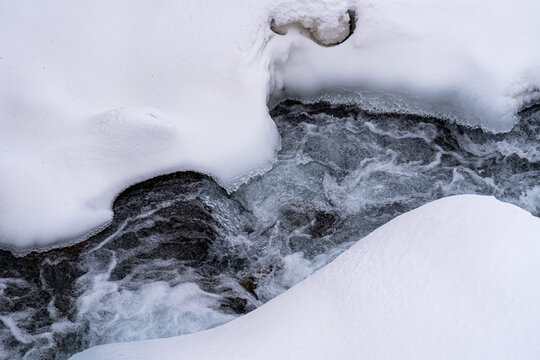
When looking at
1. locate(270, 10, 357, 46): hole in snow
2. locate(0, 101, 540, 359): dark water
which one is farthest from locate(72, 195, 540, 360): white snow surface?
locate(270, 10, 357, 46): hole in snow

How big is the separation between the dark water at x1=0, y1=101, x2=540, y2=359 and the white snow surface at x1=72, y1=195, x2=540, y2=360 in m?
0.48

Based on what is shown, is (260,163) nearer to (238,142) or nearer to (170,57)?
(238,142)

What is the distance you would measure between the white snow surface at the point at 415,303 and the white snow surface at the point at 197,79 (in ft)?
3.15

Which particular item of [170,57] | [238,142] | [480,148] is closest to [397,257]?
[238,142]

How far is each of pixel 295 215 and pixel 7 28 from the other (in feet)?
6.08

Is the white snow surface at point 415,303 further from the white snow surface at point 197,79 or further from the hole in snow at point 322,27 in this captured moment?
the hole in snow at point 322,27

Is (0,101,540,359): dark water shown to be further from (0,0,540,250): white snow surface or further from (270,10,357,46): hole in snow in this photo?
(270,10,357,46): hole in snow

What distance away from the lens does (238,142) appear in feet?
10.3

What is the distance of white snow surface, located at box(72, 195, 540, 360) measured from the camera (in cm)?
199

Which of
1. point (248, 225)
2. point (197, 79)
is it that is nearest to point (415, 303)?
point (248, 225)

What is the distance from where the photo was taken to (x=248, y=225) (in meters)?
3.17

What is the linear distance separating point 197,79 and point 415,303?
1.74m

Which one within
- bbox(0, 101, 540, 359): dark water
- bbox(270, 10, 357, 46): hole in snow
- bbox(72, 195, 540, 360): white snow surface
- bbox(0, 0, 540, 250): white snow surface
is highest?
bbox(270, 10, 357, 46): hole in snow

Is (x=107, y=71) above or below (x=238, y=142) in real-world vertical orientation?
above
